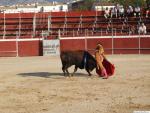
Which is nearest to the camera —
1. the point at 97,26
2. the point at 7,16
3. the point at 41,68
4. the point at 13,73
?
the point at 13,73

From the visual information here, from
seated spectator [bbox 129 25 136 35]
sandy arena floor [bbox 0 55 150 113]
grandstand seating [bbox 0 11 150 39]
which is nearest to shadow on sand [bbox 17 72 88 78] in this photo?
sandy arena floor [bbox 0 55 150 113]

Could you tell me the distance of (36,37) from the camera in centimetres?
3053

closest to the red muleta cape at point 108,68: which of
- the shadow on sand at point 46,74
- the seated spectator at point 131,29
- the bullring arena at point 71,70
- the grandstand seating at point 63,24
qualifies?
the bullring arena at point 71,70

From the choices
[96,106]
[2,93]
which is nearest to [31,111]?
[96,106]

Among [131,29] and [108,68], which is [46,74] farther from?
[131,29]

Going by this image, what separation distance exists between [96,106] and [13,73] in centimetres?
817

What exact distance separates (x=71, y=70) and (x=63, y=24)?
55.1 ft

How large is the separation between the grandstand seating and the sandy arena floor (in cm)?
1441

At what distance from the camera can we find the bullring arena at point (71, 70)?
1088cm

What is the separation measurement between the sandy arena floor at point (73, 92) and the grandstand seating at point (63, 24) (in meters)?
14.4

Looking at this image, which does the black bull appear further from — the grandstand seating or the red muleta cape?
the grandstand seating

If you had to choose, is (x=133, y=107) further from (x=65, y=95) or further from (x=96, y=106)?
(x=65, y=95)

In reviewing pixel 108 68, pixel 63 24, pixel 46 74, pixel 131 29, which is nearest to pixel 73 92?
pixel 108 68

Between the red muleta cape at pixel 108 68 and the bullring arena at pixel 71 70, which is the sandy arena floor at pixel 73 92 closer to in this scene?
the bullring arena at pixel 71 70
